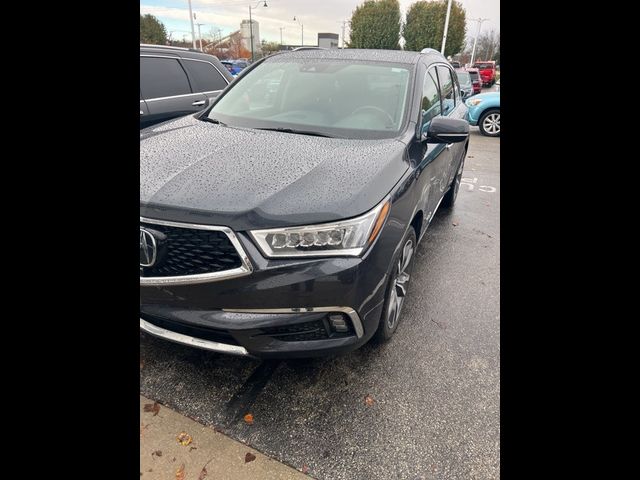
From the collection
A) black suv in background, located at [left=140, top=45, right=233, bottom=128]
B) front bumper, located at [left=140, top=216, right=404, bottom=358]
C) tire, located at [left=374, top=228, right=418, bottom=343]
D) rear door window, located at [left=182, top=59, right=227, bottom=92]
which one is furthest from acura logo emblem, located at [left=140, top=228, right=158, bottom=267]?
rear door window, located at [left=182, top=59, right=227, bottom=92]

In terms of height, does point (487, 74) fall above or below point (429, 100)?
above

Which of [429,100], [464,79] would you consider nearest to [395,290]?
[429,100]

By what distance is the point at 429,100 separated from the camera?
10.3 ft

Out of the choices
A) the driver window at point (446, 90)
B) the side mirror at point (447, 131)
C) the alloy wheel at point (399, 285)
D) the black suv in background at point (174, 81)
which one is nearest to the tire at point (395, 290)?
the alloy wheel at point (399, 285)

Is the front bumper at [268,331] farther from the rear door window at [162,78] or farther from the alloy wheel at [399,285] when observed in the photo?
the rear door window at [162,78]

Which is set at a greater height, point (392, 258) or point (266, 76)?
point (266, 76)

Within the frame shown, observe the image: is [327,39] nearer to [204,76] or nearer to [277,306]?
[204,76]

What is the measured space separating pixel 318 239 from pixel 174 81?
4.53 meters

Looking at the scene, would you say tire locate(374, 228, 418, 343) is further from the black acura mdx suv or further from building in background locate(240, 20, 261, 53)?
building in background locate(240, 20, 261, 53)
